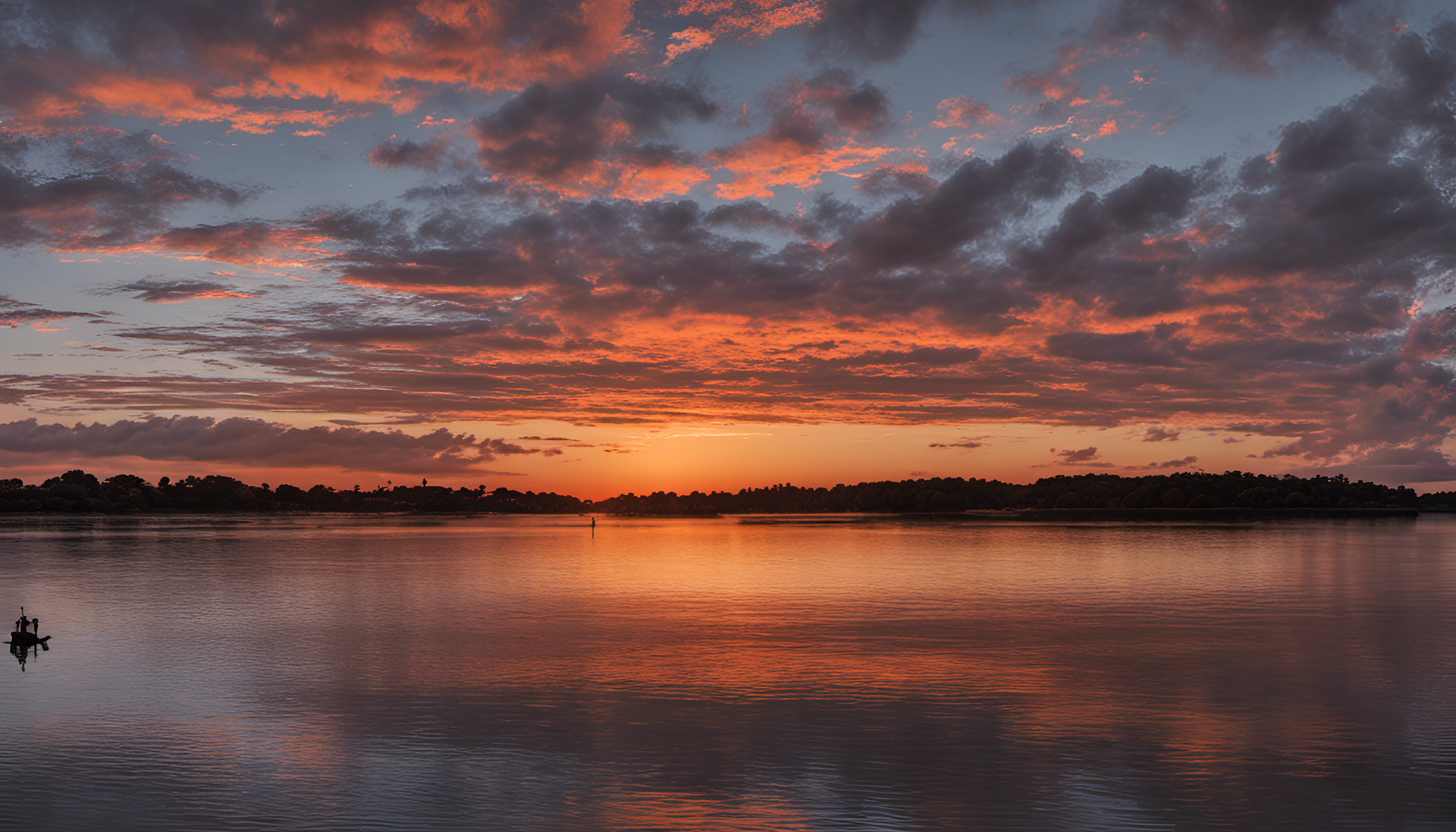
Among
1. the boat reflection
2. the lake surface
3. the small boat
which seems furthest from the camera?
the small boat

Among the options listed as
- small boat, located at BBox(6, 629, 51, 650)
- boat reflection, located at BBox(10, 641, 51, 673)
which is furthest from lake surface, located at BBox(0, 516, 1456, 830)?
small boat, located at BBox(6, 629, 51, 650)

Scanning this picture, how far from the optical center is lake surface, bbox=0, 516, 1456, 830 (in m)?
19.6

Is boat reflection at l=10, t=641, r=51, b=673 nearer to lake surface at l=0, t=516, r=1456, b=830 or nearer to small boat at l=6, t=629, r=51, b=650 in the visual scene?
small boat at l=6, t=629, r=51, b=650

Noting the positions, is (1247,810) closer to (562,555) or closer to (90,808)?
(90,808)

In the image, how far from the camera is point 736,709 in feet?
93.0

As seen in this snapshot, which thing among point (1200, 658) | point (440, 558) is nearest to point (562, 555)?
point (440, 558)

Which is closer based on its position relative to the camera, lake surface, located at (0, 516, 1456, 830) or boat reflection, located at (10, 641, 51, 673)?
lake surface, located at (0, 516, 1456, 830)

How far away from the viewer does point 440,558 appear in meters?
104

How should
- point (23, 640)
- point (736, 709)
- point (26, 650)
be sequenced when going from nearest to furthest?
point (736, 709) < point (26, 650) < point (23, 640)

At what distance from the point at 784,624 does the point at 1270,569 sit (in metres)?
57.2

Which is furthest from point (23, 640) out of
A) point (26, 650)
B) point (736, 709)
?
point (736, 709)

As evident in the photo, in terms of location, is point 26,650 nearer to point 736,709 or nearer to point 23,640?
point 23,640

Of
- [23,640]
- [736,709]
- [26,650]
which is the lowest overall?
[26,650]

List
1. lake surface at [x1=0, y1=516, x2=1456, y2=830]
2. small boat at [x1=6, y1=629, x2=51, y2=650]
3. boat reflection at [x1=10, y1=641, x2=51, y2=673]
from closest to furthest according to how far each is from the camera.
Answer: lake surface at [x1=0, y1=516, x2=1456, y2=830] → boat reflection at [x1=10, y1=641, x2=51, y2=673] → small boat at [x1=6, y1=629, x2=51, y2=650]
